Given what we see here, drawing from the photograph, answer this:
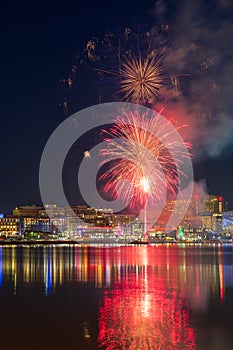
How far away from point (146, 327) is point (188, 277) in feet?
42.9

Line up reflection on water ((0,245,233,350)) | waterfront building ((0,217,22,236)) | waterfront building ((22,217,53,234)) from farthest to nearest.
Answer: waterfront building ((22,217,53,234)) < waterfront building ((0,217,22,236)) < reflection on water ((0,245,233,350))

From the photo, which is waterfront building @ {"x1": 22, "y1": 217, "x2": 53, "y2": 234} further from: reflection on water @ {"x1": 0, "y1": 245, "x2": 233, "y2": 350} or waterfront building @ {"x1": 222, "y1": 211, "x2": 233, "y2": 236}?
reflection on water @ {"x1": 0, "y1": 245, "x2": 233, "y2": 350}

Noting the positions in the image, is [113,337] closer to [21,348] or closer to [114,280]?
[21,348]

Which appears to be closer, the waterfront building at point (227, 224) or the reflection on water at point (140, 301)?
the reflection on water at point (140, 301)

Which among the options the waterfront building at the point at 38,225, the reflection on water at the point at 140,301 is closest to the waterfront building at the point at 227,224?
the waterfront building at the point at 38,225

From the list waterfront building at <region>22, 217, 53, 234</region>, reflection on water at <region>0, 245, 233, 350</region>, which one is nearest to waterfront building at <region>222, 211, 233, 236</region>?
waterfront building at <region>22, 217, 53, 234</region>

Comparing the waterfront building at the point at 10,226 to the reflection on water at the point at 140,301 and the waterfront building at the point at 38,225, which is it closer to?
the waterfront building at the point at 38,225

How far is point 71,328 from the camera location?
1213 centimetres

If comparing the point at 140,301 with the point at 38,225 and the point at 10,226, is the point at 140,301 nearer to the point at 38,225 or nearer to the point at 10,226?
the point at 10,226

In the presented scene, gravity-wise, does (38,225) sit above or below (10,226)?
above

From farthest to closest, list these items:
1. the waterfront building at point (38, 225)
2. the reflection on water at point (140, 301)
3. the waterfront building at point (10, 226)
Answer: the waterfront building at point (38, 225)
the waterfront building at point (10, 226)
the reflection on water at point (140, 301)

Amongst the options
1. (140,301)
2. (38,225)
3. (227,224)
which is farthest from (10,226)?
(140,301)

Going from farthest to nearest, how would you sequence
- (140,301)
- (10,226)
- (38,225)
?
(38,225) → (10,226) → (140,301)

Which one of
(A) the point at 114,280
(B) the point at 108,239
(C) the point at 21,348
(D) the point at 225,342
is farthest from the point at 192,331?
(B) the point at 108,239
